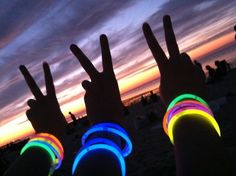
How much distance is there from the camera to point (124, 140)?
2.06m

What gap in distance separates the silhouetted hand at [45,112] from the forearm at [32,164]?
3.00 feet

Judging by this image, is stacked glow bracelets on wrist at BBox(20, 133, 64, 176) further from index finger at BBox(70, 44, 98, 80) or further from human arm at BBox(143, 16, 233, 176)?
human arm at BBox(143, 16, 233, 176)

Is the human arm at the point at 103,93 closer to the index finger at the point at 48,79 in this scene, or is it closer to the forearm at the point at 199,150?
the index finger at the point at 48,79

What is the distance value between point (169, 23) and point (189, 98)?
3.49ft

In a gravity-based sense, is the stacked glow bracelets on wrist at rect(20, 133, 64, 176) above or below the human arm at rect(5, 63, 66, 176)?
below

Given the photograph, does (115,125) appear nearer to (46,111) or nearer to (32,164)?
(32,164)

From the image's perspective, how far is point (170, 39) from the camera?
2.71 meters

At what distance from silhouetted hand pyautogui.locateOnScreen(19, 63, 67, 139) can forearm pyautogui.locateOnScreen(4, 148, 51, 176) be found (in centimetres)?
91

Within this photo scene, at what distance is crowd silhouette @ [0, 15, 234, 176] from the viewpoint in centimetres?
133

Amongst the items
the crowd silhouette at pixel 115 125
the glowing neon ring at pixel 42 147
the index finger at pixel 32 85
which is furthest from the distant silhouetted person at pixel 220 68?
the glowing neon ring at pixel 42 147

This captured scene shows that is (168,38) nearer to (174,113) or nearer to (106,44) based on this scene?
(106,44)

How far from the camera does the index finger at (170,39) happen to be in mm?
2655

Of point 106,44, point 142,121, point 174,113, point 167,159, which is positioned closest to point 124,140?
point 174,113

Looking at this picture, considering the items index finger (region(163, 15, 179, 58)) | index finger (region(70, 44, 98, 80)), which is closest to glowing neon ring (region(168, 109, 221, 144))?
index finger (region(163, 15, 179, 58))
